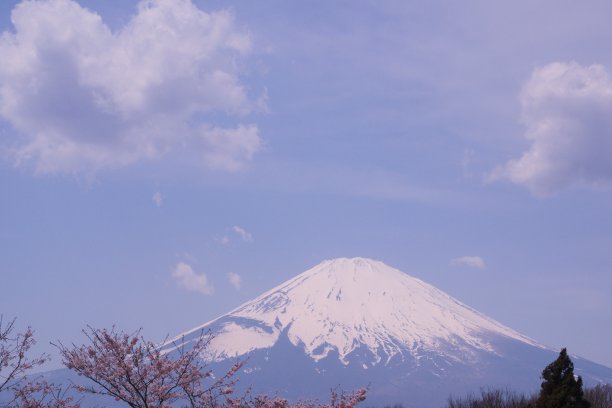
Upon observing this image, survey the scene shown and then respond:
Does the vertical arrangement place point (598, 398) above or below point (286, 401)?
above

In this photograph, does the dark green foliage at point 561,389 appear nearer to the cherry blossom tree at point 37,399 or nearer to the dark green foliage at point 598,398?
the dark green foliage at point 598,398

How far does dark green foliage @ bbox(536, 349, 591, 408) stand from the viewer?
18.5m

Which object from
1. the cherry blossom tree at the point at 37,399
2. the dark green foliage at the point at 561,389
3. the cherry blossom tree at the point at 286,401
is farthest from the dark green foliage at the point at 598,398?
the cherry blossom tree at the point at 37,399

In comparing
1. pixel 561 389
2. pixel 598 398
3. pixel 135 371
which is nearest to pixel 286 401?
pixel 135 371

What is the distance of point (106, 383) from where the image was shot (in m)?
11.9

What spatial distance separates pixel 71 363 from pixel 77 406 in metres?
1.87

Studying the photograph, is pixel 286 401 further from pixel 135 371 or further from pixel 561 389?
pixel 561 389

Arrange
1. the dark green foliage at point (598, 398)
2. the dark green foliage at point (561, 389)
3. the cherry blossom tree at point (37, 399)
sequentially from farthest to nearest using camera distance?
the dark green foliage at point (598, 398) → the dark green foliage at point (561, 389) → the cherry blossom tree at point (37, 399)

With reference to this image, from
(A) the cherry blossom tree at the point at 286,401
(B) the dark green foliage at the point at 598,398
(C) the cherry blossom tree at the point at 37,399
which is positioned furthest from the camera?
(B) the dark green foliage at the point at 598,398

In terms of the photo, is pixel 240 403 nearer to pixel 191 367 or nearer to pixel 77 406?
pixel 191 367

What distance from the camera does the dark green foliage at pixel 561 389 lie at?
1852cm

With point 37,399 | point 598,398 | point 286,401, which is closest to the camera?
point 286,401

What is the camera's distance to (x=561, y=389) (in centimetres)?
1869

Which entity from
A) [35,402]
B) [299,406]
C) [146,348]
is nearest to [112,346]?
[146,348]
